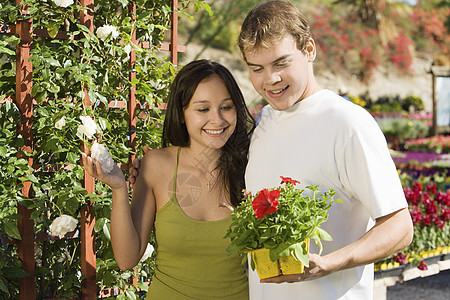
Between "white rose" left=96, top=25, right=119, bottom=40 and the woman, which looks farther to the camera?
"white rose" left=96, top=25, right=119, bottom=40

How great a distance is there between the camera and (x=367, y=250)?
1.39 m

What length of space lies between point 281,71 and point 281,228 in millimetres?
418

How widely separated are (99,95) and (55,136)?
24cm

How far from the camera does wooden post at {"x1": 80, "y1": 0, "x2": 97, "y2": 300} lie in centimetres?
227

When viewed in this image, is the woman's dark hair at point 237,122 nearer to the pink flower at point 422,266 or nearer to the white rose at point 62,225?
the white rose at point 62,225

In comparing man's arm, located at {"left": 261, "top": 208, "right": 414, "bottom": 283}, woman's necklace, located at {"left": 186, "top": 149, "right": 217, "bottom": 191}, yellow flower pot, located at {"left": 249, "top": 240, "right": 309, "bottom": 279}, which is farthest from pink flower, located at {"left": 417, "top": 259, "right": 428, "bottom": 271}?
yellow flower pot, located at {"left": 249, "top": 240, "right": 309, "bottom": 279}

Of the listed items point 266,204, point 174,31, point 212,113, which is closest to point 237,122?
point 212,113

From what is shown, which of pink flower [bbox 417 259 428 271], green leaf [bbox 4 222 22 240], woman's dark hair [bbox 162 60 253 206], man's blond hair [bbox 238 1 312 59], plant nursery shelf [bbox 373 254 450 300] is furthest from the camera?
pink flower [bbox 417 259 428 271]

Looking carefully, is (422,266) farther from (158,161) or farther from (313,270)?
(313,270)

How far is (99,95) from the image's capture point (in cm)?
228

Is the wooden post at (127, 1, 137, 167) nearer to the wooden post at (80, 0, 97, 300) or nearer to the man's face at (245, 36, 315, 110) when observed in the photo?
the wooden post at (80, 0, 97, 300)

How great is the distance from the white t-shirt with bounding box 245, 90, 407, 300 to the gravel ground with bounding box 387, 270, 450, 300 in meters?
3.67

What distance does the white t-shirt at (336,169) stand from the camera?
4.68ft

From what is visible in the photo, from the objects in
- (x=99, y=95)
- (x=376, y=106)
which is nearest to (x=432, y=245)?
(x=99, y=95)
